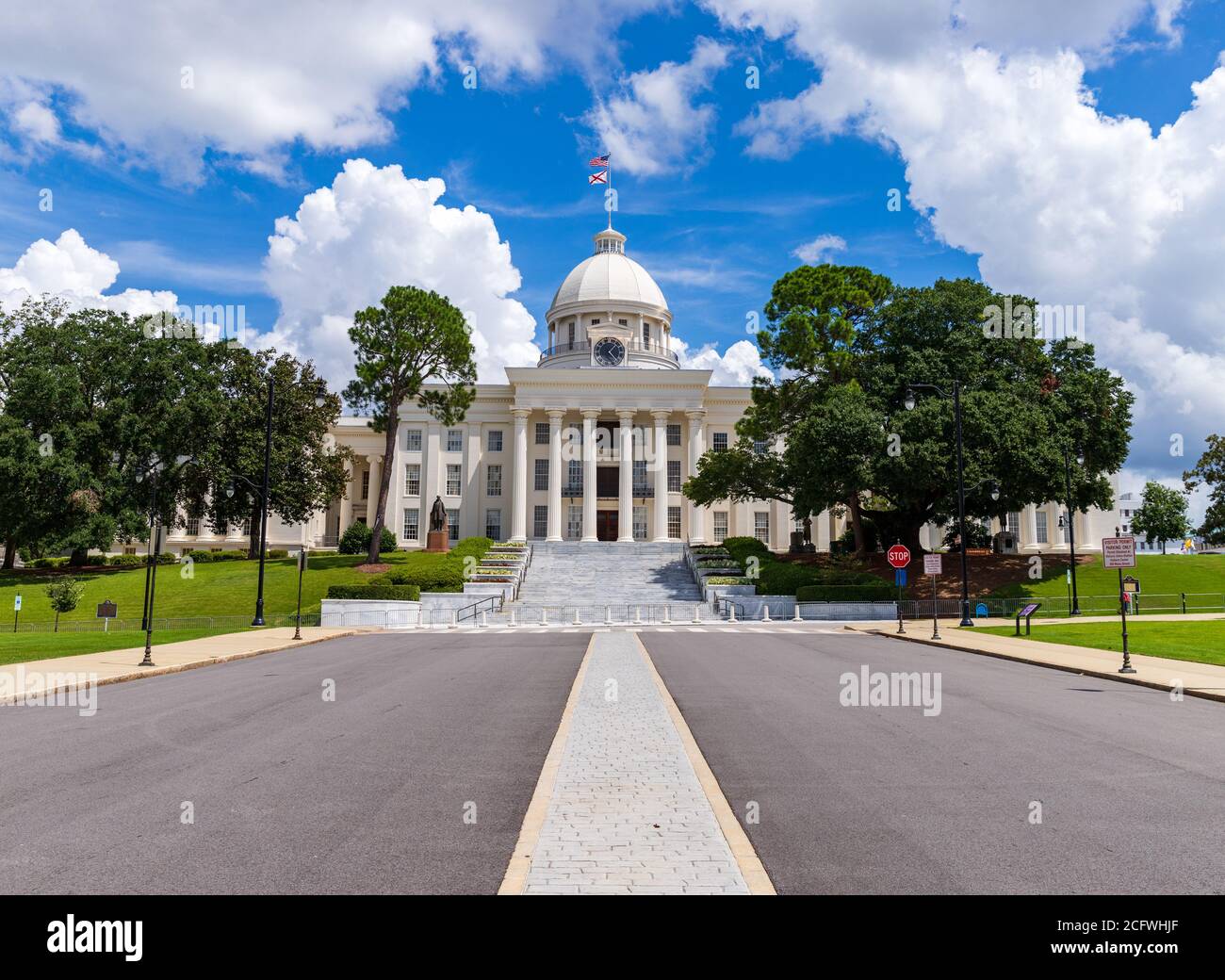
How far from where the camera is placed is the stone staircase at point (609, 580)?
42594mm

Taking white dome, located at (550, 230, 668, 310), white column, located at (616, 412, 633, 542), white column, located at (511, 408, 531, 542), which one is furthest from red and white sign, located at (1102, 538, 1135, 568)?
white dome, located at (550, 230, 668, 310)

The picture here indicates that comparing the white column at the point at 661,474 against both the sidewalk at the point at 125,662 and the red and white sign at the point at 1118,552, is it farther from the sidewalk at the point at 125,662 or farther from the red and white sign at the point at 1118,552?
the red and white sign at the point at 1118,552

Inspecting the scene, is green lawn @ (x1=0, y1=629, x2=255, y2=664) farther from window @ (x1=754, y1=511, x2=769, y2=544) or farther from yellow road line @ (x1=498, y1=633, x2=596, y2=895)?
window @ (x1=754, y1=511, x2=769, y2=544)

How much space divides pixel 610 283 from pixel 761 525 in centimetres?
2941

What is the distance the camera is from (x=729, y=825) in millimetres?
5891

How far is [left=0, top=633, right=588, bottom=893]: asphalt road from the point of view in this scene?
505 cm

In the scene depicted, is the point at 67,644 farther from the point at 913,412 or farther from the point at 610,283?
the point at 610,283

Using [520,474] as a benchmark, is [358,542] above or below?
below

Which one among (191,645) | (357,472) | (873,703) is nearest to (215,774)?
(873,703)

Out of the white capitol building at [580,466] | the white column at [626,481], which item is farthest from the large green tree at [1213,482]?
the white column at [626,481]

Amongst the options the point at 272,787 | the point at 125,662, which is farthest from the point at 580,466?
the point at 272,787

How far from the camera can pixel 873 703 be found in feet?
41.6

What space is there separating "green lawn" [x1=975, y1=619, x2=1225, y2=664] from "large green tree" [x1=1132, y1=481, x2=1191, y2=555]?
95398 mm
